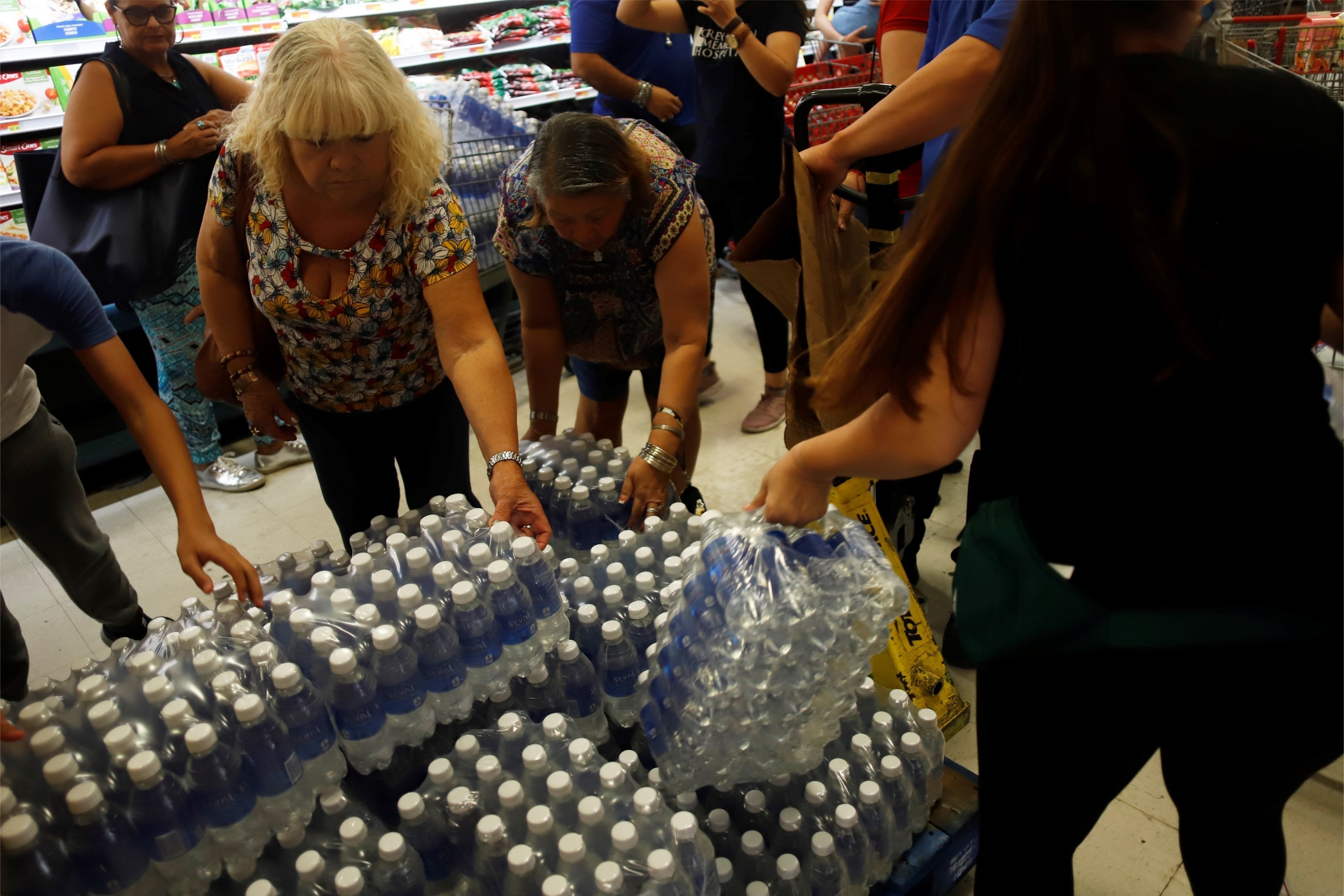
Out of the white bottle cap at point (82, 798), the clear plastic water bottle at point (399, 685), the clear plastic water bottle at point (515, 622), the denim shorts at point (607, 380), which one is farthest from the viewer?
the denim shorts at point (607, 380)

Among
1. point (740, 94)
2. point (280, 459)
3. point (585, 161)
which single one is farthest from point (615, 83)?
point (280, 459)

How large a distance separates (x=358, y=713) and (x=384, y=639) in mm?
117

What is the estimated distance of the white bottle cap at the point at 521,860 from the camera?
1.13m

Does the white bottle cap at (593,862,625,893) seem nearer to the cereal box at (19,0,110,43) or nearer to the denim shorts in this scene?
the denim shorts

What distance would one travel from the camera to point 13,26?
11.4 ft

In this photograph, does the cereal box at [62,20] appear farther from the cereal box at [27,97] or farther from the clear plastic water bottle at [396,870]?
the clear plastic water bottle at [396,870]

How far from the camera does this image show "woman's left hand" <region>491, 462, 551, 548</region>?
1671 millimetres

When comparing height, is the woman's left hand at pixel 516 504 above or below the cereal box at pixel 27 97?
below

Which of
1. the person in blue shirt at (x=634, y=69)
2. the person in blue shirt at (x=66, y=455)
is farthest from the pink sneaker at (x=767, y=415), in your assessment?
the person in blue shirt at (x=66, y=455)

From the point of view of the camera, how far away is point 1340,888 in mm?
1761

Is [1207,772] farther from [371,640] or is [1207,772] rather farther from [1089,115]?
[371,640]

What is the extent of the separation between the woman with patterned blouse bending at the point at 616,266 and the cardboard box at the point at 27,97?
2902 millimetres

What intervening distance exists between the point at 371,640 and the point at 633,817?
1.61 feet

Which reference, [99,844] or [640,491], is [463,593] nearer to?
[99,844]
